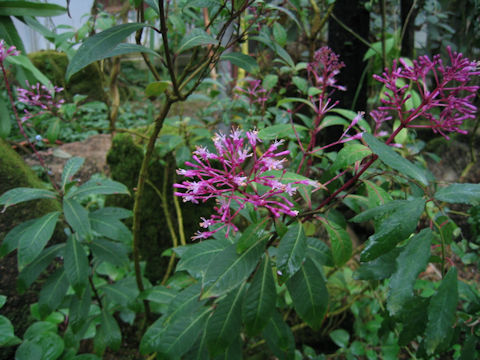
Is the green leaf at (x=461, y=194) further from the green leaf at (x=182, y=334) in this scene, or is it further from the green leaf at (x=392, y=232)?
the green leaf at (x=182, y=334)

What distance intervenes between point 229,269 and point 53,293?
0.90 meters

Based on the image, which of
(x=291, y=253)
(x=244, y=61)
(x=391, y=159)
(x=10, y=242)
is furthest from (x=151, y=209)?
(x=391, y=159)

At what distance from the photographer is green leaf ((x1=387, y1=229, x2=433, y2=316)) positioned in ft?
2.14

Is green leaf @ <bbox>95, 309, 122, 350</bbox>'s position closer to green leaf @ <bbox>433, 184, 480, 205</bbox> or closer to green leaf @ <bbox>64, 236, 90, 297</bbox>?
green leaf @ <bbox>64, 236, 90, 297</bbox>

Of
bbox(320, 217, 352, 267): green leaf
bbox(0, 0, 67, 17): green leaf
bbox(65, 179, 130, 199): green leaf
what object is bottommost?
bbox(65, 179, 130, 199): green leaf

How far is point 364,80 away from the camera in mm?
1997

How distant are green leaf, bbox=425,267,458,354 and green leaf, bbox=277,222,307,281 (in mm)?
285

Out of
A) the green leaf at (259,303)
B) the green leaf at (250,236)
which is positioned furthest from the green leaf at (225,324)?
the green leaf at (250,236)

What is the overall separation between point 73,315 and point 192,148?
1.08 metres

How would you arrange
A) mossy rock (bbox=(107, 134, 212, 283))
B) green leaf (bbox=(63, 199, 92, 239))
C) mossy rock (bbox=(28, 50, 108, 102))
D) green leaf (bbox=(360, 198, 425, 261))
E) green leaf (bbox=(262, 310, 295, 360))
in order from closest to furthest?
green leaf (bbox=(360, 198, 425, 261)) → green leaf (bbox=(262, 310, 295, 360)) → green leaf (bbox=(63, 199, 92, 239)) → mossy rock (bbox=(107, 134, 212, 283)) → mossy rock (bbox=(28, 50, 108, 102))

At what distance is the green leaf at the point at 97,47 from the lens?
0.70 m

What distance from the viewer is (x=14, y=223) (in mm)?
1679

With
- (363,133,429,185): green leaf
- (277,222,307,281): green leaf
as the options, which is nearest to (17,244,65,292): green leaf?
(277,222,307,281): green leaf

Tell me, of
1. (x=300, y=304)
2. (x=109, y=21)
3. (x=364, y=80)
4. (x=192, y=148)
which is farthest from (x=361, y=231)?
(x=109, y=21)
